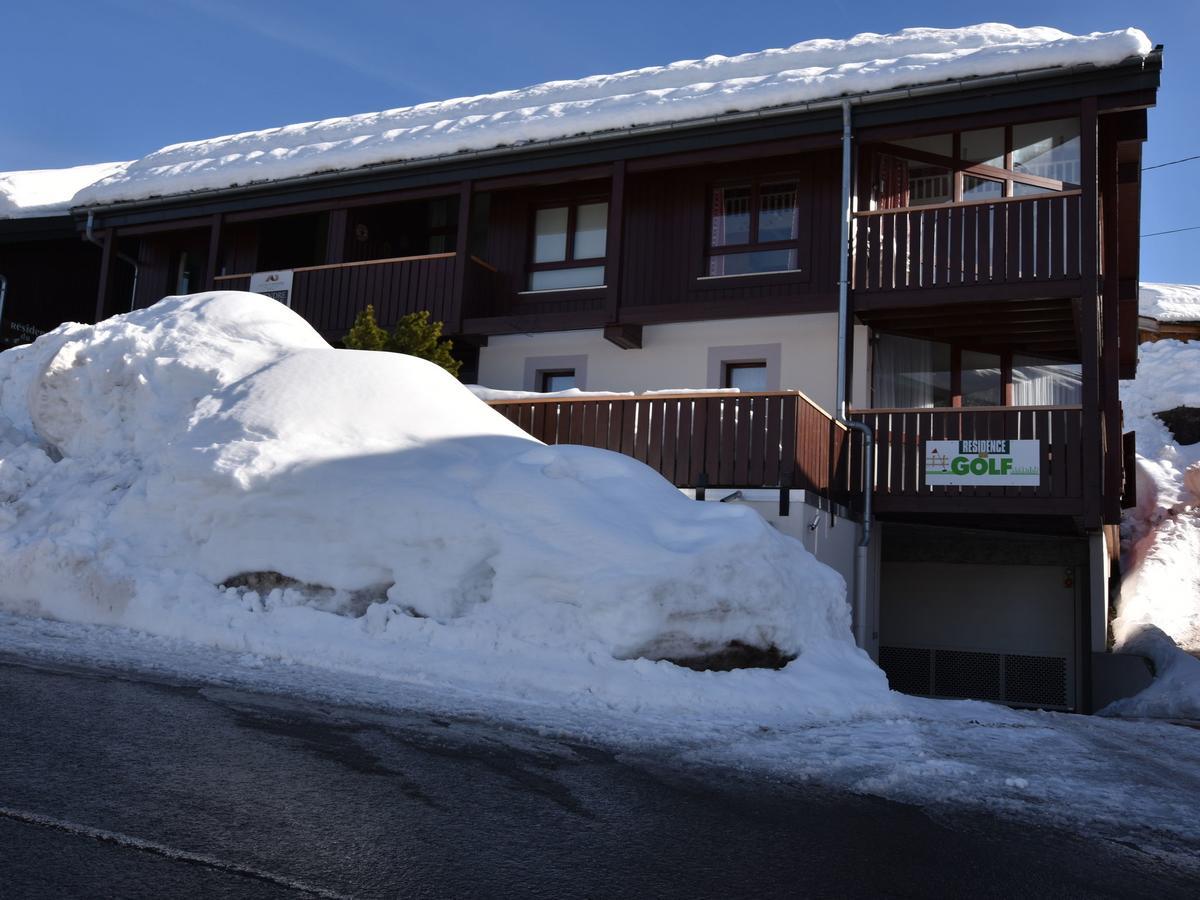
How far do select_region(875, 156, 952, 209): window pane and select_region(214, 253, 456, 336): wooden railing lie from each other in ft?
21.7

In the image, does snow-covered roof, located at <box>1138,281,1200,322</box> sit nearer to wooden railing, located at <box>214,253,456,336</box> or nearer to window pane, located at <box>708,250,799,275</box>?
window pane, located at <box>708,250,799,275</box>

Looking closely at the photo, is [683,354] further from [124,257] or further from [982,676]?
[124,257]

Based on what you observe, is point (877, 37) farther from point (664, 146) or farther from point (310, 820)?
point (310, 820)

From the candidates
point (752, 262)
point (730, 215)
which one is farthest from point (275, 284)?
point (752, 262)

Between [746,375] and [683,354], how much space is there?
100cm

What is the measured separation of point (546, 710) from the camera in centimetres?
603

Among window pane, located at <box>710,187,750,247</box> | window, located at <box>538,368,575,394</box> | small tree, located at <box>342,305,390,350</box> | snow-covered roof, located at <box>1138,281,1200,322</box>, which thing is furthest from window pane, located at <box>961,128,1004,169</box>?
snow-covered roof, located at <box>1138,281,1200,322</box>

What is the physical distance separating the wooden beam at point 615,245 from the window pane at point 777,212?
85.6 inches

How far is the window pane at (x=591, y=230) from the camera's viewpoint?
1716 cm

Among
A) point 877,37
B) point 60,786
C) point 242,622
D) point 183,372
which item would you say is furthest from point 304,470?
point 877,37

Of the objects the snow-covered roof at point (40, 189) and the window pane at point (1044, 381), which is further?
the snow-covered roof at point (40, 189)

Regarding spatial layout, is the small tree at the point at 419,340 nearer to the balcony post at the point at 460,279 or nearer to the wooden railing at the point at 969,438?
the balcony post at the point at 460,279

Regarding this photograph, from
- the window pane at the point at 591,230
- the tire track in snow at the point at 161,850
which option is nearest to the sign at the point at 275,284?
the window pane at the point at 591,230

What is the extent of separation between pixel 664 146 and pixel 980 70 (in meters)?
4.43
